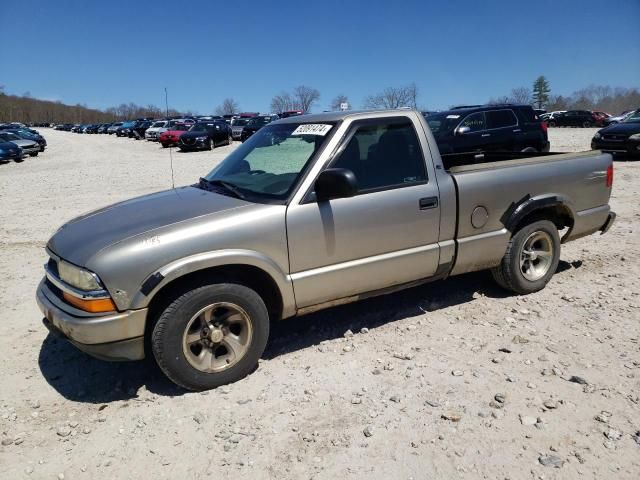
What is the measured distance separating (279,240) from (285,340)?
3.61 ft

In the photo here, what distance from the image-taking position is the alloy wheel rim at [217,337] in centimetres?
315

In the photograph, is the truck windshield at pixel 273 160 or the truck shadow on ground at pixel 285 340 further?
the truck windshield at pixel 273 160

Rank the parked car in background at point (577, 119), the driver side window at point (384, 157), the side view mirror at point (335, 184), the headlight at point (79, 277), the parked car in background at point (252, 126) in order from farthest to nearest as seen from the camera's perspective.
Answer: the parked car in background at point (577, 119), the parked car in background at point (252, 126), the driver side window at point (384, 157), the side view mirror at point (335, 184), the headlight at point (79, 277)

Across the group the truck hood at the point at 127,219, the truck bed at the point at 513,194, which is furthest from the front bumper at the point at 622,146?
the truck hood at the point at 127,219

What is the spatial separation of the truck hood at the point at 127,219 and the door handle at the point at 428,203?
1.41 metres

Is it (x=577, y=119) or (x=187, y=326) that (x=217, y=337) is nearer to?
(x=187, y=326)

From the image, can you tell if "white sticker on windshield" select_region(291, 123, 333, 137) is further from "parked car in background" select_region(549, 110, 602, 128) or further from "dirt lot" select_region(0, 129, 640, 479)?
"parked car in background" select_region(549, 110, 602, 128)

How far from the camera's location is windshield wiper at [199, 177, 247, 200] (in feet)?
11.7

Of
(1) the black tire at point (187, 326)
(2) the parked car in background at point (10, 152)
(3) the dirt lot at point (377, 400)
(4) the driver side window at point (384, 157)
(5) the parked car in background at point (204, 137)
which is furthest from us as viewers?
(5) the parked car in background at point (204, 137)

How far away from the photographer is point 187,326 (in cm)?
307

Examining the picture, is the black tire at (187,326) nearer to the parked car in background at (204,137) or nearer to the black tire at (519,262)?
the black tire at (519,262)

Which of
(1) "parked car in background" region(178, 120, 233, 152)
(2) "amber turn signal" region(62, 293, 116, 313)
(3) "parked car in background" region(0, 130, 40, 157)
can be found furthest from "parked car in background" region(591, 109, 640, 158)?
(3) "parked car in background" region(0, 130, 40, 157)

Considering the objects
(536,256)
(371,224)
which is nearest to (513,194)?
(536,256)

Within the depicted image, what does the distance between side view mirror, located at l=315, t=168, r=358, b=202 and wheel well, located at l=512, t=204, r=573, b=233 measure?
1.96 metres
